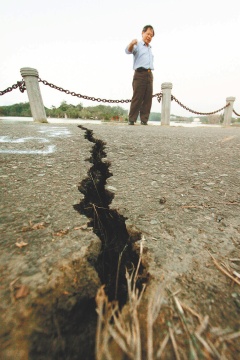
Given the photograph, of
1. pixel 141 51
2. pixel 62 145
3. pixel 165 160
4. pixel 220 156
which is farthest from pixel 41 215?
pixel 141 51

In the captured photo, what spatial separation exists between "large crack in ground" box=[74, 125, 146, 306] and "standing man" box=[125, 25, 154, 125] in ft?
15.1

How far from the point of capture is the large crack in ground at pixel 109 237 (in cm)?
58

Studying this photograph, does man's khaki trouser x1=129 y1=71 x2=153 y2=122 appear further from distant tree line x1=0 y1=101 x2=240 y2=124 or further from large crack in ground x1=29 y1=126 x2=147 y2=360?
distant tree line x1=0 y1=101 x2=240 y2=124

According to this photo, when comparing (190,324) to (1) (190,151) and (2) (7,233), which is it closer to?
(2) (7,233)

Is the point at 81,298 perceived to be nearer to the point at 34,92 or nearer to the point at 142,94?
the point at 142,94

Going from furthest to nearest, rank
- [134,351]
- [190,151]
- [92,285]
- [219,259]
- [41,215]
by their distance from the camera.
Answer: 1. [190,151]
2. [41,215]
3. [219,259]
4. [92,285]
5. [134,351]

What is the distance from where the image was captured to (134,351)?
36 cm

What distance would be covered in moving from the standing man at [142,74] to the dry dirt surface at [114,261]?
15.3 ft

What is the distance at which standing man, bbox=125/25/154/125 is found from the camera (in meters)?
4.78

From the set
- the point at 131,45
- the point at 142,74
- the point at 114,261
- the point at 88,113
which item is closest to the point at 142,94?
the point at 142,74

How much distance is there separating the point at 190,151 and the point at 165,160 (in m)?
0.52

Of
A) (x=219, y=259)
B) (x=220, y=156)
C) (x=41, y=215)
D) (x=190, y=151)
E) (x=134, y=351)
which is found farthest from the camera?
(x=190, y=151)

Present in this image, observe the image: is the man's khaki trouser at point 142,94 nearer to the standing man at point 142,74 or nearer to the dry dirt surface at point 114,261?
the standing man at point 142,74

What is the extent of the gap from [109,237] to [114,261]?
5.7 inches
